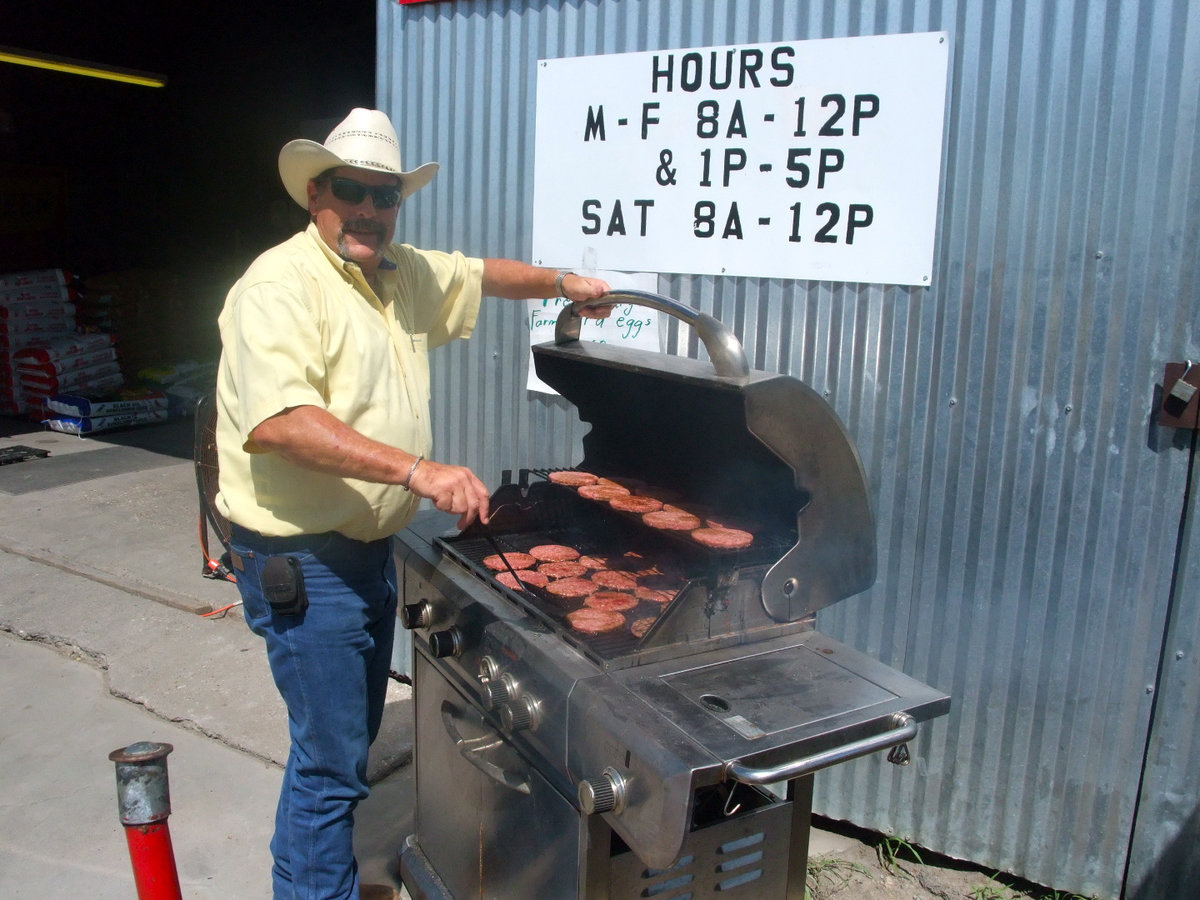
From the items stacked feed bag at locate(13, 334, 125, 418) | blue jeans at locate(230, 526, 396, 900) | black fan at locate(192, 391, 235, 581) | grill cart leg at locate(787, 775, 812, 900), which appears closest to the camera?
grill cart leg at locate(787, 775, 812, 900)

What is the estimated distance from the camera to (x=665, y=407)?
2836mm

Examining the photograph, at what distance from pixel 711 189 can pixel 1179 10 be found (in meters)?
1.47

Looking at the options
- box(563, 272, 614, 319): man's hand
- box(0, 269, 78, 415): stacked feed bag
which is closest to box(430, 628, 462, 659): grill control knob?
box(563, 272, 614, 319): man's hand

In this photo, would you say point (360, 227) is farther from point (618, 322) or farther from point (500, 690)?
point (618, 322)

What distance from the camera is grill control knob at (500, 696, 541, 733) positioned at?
2111mm

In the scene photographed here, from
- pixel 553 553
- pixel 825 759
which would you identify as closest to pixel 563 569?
pixel 553 553

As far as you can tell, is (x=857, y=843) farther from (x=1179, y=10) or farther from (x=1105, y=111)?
(x=1179, y=10)

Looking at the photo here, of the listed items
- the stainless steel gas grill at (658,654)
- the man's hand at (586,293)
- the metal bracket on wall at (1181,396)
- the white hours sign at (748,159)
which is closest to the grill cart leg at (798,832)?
the stainless steel gas grill at (658,654)

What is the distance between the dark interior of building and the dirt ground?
9.21 meters

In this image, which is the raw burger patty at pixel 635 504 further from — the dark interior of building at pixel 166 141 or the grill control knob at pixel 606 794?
the dark interior of building at pixel 166 141

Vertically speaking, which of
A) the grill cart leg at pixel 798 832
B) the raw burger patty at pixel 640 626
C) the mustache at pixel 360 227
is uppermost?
the mustache at pixel 360 227

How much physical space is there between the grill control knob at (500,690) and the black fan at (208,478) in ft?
10.4

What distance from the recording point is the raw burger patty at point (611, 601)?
239 cm

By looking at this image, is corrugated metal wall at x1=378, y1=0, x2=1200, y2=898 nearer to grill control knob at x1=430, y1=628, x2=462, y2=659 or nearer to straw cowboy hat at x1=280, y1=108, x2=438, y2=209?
straw cowboy hat at x1=280, y1=108, x2=438, y2=209
